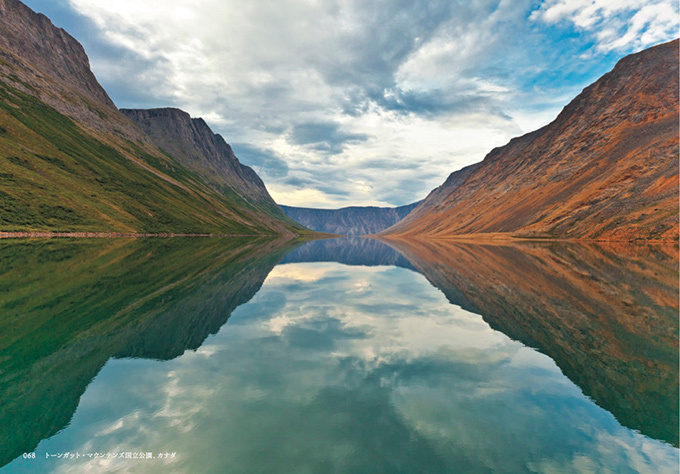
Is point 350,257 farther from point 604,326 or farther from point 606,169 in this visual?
point 606,169

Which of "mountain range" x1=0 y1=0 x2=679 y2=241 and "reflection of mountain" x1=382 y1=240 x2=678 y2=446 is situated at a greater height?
"mountain range" x1=0 y1=0 x2=679 y2=241

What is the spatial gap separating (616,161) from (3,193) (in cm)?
20354

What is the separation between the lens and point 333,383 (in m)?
10.8

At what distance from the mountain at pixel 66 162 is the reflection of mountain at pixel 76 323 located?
60664mm

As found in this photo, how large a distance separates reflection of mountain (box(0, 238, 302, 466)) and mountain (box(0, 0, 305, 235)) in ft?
199

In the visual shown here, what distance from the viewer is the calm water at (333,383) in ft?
23.2

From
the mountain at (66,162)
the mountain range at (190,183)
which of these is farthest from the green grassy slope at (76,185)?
the mountain range at (190,183)

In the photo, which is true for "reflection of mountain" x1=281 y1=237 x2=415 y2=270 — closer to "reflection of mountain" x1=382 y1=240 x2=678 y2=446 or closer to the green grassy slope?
"reflection of mountain" x1=382 y1=240 x2=678 y2=446

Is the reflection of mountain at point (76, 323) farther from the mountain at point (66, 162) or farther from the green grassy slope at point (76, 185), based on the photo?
the green grassy slope at point (76, 185)

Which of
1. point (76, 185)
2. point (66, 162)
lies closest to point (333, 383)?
point (76, 185)

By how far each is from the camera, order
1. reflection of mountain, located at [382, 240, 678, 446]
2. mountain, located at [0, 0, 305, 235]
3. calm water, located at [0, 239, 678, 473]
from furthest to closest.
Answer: mountain, located at [0, 0, 305, 235] → reflection of mountain, located at [382, 240, 678, 446] → calm water, located at [0, 239, 678, 473]

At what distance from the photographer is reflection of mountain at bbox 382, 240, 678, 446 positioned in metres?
9.76

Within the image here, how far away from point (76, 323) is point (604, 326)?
2801 cm

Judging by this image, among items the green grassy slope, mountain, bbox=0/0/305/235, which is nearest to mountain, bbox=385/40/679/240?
the green grassy slope
